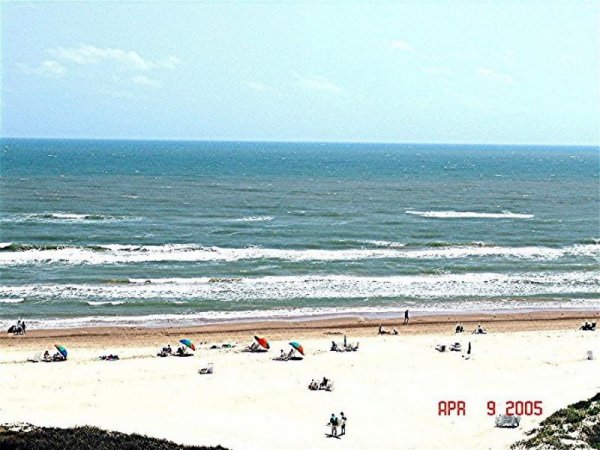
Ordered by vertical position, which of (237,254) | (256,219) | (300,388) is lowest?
(300,388)

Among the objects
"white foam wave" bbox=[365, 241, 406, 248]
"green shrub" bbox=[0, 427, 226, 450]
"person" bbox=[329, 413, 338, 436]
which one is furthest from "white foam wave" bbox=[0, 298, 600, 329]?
"person" bbox=[329, 413, 338, 436]

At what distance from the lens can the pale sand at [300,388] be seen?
23.5 meters

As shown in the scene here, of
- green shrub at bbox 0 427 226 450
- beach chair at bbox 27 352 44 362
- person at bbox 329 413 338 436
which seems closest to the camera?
green shrub at bbox 0 427 226 450

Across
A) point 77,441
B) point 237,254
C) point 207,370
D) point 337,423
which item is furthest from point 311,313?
point 77,441

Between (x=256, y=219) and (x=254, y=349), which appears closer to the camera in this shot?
(x=254, y=349)

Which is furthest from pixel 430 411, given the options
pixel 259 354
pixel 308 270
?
pixel 308 270

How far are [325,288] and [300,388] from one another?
1813 cm

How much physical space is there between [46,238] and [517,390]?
131 ft

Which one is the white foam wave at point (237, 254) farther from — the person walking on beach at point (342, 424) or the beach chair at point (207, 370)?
the person walking on beach at point (342, 424)

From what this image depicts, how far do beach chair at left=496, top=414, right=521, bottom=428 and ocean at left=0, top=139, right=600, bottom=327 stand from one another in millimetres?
16873

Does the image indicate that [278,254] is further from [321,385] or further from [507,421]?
[507,421]

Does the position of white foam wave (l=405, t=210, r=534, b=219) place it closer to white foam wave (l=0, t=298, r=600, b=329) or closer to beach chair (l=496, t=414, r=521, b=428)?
white foam wave (l=0, t=298, r=600, b=329)

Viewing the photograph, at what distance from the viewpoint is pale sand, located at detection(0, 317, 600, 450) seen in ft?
77.2

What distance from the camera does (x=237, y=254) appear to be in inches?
2096
